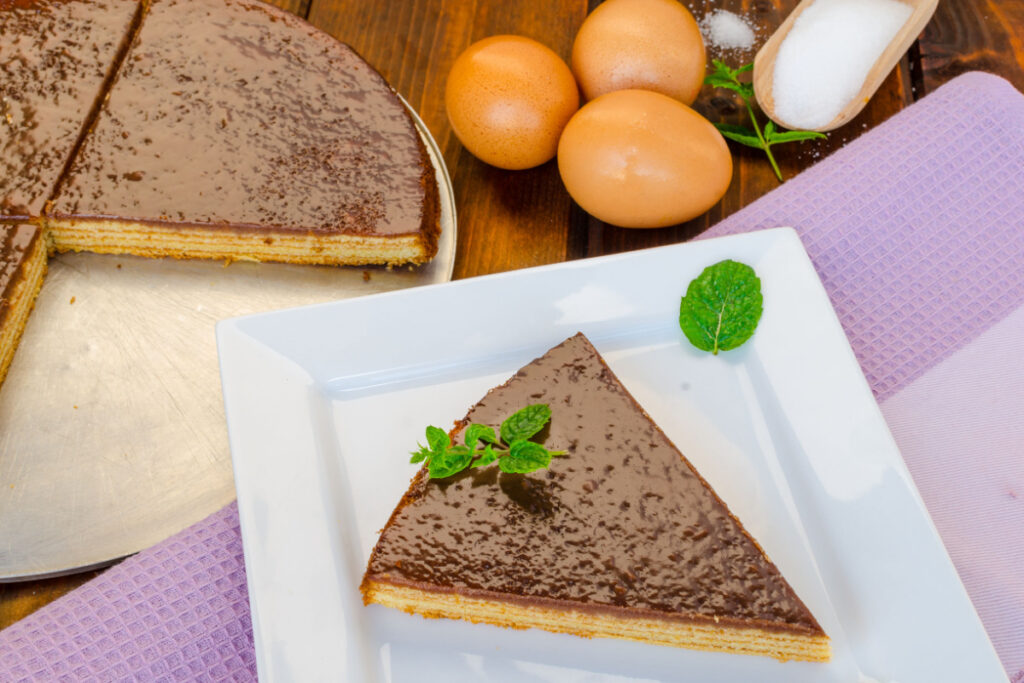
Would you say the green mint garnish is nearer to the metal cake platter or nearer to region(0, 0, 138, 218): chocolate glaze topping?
the metal cake platter

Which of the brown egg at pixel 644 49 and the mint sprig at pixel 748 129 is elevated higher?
the brown egg at pixel 644 49

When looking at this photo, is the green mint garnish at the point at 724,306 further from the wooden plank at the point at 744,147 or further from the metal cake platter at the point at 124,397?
the metal cake platter at the point at 124,397

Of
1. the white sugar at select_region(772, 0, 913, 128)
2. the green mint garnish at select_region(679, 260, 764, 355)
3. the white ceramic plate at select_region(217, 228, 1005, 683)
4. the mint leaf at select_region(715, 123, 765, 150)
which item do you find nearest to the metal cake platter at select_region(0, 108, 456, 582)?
the white ceramic plate at select_region(217, 228, 1005, 683)

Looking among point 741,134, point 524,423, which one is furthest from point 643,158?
point 524,423

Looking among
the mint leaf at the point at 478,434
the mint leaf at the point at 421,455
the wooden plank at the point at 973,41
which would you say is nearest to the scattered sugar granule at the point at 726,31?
the wooden plank at the point at 973,41

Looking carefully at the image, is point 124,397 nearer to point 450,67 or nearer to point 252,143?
point 252,143

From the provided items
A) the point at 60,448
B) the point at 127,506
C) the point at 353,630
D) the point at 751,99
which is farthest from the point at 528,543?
the point at 751,99
